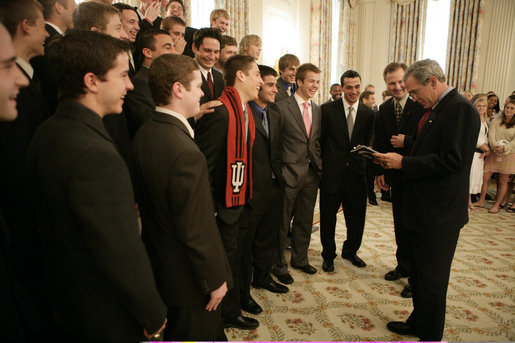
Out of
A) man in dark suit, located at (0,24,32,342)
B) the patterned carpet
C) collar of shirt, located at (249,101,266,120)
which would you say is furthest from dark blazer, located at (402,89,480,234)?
man in dark suit, located at (0,24,32,342)

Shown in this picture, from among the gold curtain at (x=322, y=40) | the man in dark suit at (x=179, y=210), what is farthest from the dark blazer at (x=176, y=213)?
the gold curtain at (x=322, y=40)

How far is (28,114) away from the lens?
130 centimetres

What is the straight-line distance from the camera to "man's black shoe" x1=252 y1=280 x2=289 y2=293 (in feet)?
8.77

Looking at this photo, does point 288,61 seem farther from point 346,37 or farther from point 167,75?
point 346,37

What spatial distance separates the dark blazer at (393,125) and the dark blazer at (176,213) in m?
1.93

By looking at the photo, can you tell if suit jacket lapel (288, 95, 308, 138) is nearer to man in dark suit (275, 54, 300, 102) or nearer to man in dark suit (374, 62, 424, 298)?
man in dark suit (275, 54, 300, 102)

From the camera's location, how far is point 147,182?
1245 millimetres

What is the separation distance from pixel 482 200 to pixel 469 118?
4408 mm

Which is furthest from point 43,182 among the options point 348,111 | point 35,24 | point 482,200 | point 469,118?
point 482,200

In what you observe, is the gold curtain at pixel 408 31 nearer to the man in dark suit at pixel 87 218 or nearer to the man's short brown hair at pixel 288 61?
the man's short brown hair at pixel 288 61

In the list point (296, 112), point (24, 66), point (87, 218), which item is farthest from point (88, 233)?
point (296, 112)

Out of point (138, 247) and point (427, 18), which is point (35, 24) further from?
point (427, 18)

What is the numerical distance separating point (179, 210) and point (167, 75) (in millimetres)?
568

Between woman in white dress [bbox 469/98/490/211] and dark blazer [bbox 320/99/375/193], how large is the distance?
322 cm
